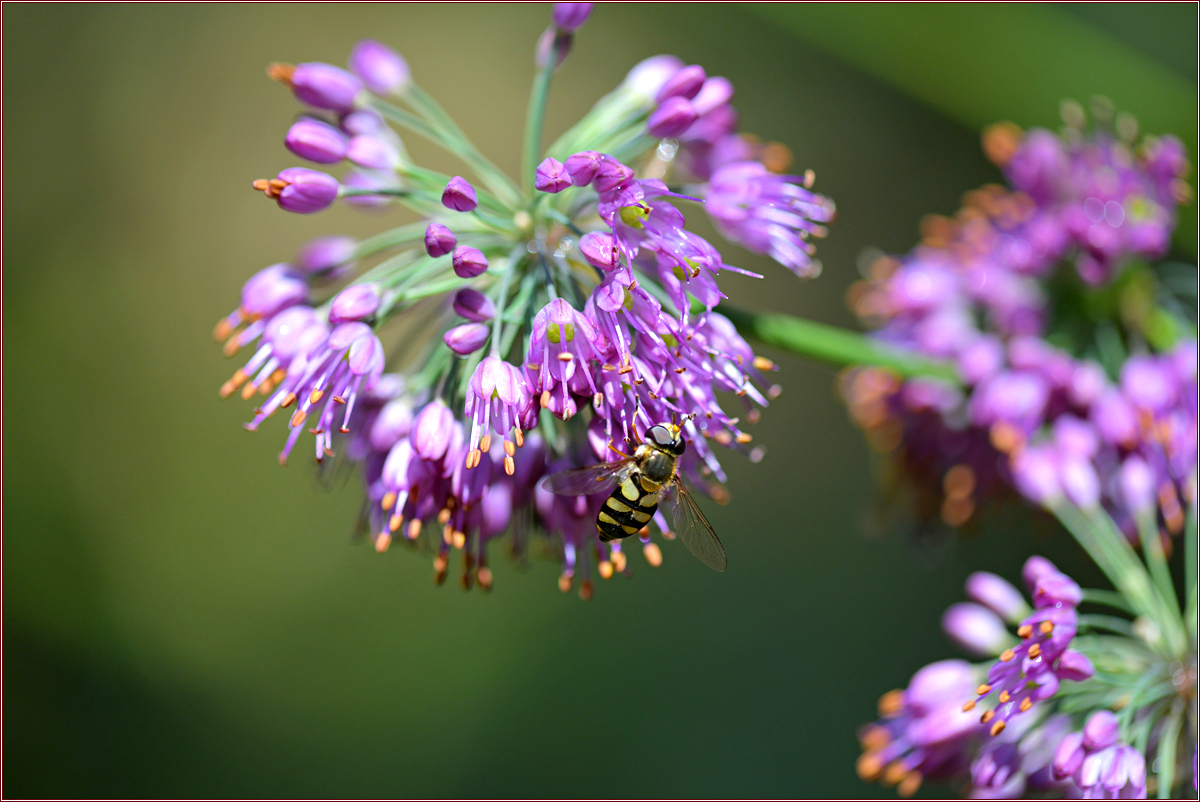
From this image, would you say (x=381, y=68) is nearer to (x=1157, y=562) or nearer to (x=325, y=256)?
(x=325, y=256)

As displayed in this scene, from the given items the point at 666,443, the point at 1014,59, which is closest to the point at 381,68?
the point at 666,443

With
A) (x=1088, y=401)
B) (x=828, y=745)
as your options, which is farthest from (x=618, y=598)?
(x=1088, y=401)

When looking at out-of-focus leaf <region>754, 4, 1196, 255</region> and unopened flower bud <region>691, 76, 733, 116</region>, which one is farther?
out-of-focus leaf <region>754, 4, 1196, 255</region>

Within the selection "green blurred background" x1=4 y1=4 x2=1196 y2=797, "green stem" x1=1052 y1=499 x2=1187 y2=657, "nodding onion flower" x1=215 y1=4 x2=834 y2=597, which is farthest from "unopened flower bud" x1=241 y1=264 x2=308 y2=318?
"green blurred background" x1=4 y1=4 x2=1196 y2=797

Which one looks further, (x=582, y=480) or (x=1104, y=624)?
(x=1104, y=624)

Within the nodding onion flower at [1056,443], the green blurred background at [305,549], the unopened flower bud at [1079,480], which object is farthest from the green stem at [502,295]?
the green blurred background at [305,549]

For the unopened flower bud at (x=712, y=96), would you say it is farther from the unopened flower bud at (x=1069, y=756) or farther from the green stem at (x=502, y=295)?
the unopened flower bud at (x=1069, y=756)

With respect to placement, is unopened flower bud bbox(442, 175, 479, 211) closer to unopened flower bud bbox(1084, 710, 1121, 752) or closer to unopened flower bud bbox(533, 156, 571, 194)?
unopened flower bud bbox(533, 156, 571, 194)
